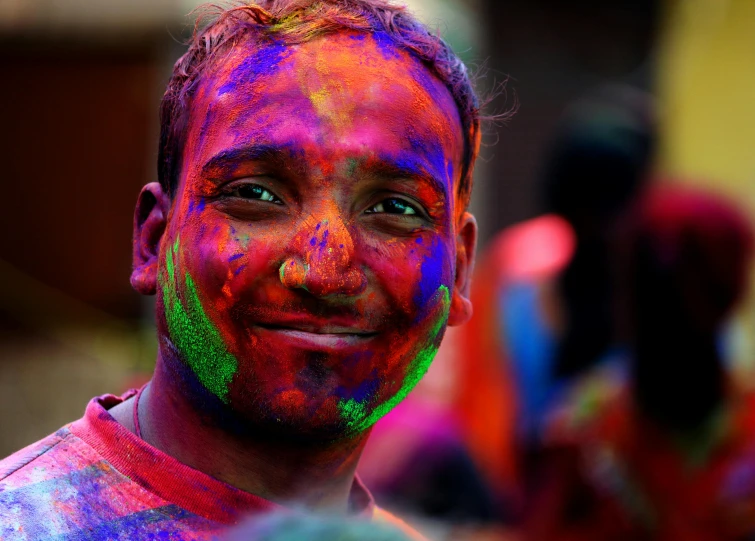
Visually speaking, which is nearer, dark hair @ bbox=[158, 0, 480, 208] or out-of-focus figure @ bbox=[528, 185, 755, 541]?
dark hair @ bbox=[158, 0, 480, 208]

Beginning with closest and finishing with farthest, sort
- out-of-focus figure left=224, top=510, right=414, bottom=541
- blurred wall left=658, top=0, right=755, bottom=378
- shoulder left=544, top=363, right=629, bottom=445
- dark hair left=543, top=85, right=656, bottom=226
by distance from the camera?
out-of-focus figure left=224, top=510, right=414, bottom=541 → shoulder left=544, top=363, right=629, bottom=445 → dark hair left=543, top=85, right=656, bottom=226 → blurred wall left=658, top=0, right=755, bottom=378

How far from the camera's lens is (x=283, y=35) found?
1.88 metres

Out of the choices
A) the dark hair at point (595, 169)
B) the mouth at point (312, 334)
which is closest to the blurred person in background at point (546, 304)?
the dark hair at point (595, 169)

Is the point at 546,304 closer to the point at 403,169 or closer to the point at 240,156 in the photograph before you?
the point at 403,169

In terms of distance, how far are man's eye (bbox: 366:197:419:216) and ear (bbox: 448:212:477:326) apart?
0.83 feet

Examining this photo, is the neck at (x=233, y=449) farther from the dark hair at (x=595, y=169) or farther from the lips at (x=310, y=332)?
the dark hair at (x=595, y=169)

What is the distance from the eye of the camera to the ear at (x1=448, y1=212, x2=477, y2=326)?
6.98 ft

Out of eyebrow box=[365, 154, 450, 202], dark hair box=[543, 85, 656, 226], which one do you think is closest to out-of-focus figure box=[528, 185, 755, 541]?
dark hair box=[543, 85, 656, 226]

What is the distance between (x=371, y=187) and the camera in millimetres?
1824

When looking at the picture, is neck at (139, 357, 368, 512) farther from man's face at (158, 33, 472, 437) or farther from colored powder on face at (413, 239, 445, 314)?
colored powder on face at (413, 239, 445, 314)

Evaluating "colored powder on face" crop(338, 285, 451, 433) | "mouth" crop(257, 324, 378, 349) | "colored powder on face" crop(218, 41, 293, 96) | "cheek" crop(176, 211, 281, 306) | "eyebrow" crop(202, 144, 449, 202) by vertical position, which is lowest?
"colored powder on face" crop(338, 285, 451, 433)

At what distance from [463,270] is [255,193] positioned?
1.87 feet

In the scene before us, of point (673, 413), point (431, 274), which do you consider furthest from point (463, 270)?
point (673, 413)

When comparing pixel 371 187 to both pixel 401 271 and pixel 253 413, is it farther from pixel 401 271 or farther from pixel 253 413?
pixel 253 413
